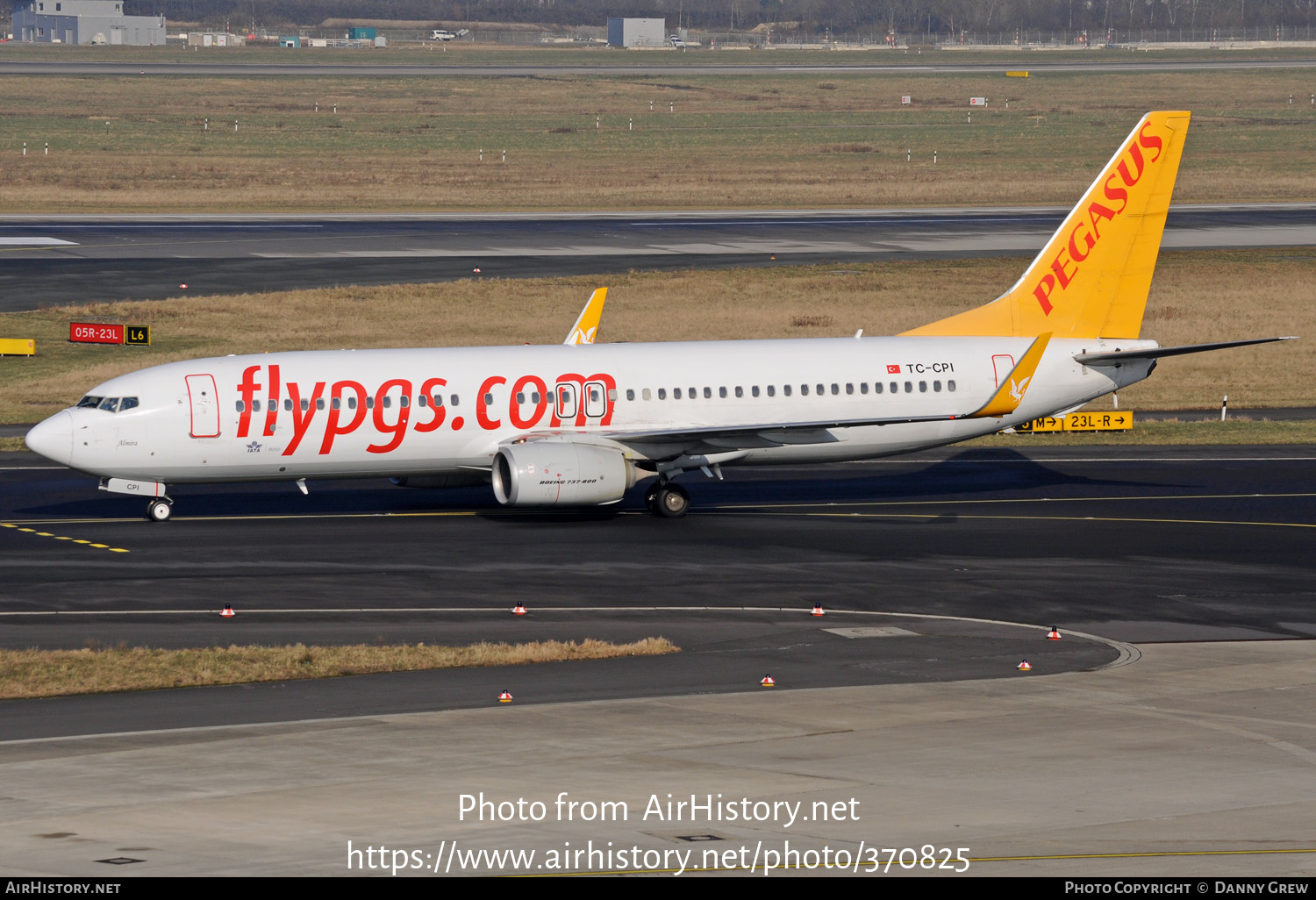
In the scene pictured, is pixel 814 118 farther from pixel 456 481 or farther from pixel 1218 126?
pixel 456 481

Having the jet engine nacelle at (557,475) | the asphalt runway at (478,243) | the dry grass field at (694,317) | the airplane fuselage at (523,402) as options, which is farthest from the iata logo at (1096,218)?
the asphalt runway at (478,243)

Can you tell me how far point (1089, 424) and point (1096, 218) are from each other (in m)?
11.1

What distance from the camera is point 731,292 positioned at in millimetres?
81750

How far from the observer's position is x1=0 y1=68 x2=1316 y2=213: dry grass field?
120875 mm

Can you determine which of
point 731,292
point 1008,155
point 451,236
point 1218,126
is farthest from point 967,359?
point 1218,126

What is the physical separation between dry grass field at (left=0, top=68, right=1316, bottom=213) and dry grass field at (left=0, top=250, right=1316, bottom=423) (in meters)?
33.4

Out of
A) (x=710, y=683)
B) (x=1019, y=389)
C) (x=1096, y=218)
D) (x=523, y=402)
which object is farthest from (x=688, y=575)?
(x=1096, y=218)

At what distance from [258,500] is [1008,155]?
364ft

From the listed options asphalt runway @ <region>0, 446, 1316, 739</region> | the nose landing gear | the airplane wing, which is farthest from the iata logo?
the nose landing gear

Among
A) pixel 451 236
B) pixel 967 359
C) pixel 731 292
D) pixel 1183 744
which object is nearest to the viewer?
pixel 1183 744

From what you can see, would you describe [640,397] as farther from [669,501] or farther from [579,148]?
[579,148]

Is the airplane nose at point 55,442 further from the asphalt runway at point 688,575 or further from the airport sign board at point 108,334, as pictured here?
the airport sign board at point 108,334

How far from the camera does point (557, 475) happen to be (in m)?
41.0

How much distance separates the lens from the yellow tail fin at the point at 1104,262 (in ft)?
155
